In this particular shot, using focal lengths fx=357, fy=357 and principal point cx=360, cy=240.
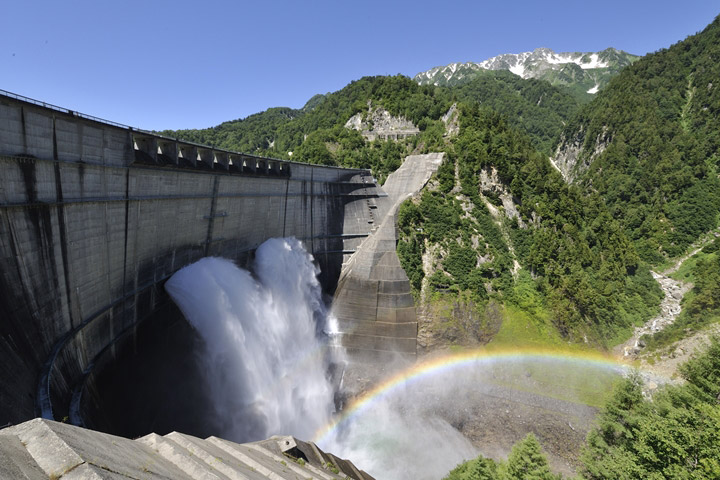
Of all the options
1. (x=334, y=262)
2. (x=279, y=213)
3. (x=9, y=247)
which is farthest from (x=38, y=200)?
(x=334, y=262)

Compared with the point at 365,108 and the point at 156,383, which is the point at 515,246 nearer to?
the point at 365,108

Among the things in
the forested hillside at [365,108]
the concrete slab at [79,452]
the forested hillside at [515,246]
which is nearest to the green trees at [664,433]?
the forested hillside at [515,246]

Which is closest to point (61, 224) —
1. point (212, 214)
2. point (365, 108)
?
point (212, 214)

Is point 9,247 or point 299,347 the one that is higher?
point 9,247

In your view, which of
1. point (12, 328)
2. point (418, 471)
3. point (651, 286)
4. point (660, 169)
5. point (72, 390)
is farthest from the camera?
point (660, 169)

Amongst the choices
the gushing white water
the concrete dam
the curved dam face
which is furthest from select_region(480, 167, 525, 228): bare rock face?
the curved dam face

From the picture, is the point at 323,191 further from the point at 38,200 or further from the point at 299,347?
the point at 38,200

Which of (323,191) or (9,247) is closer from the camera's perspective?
(9,247)
